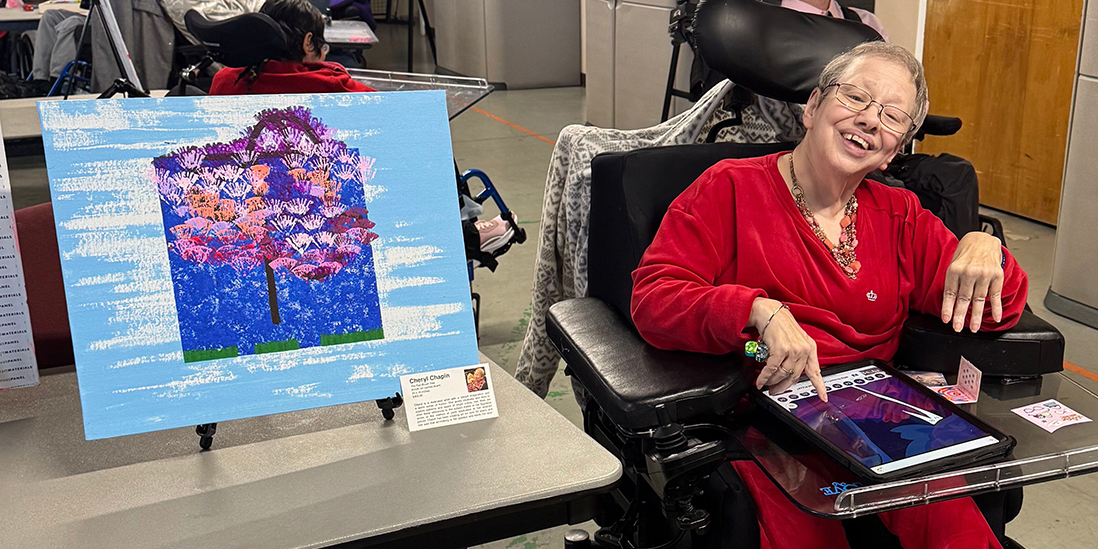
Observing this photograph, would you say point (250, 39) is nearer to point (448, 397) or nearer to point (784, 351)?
point (448, 397)

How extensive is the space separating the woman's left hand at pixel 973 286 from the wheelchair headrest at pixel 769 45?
0.50m

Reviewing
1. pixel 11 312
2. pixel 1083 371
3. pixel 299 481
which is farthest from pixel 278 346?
pixel 1083 371

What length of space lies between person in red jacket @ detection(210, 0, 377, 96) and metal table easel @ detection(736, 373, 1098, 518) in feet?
6.29

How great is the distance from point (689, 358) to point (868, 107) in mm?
520

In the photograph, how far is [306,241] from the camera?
48.3 inches

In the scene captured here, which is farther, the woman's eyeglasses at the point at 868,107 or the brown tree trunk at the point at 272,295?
the woman's eyeglasses at the point at 868,107

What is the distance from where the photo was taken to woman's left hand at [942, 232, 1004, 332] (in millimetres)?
1508

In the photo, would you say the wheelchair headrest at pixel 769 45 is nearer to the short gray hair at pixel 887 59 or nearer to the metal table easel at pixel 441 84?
the short gray hair at pixel 887 59

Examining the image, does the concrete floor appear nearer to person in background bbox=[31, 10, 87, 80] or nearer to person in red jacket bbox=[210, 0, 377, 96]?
person in background bbox=[31, 10, 87, 80]

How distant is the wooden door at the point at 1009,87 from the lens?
4.12 m

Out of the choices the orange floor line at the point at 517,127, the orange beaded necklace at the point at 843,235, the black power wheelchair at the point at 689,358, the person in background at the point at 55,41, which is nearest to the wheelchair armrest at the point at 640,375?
the black power wheelchair at the point at 689,358

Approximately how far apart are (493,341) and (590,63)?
3.86 meters

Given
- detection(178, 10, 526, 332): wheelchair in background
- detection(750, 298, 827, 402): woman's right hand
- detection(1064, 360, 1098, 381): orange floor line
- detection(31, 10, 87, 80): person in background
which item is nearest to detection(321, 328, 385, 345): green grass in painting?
detection(750, 298, 827, 402): woman's right hand

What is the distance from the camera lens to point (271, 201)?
47.8 inches
